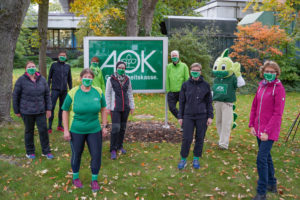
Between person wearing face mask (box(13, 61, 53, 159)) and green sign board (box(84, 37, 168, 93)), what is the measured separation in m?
1.84

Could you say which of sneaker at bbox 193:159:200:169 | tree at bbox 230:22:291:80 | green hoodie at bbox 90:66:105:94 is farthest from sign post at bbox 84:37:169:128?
tree at bbox 230:22:291:80

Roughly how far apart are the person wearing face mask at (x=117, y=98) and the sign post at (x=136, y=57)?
5.49ft

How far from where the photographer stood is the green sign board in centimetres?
777

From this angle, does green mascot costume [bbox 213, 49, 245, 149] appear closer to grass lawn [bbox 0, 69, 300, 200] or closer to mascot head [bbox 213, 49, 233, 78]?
mascot head [bbox 213, 49, 233, 78]

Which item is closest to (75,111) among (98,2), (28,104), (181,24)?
(28,104)

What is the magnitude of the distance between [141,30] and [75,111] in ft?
40.0

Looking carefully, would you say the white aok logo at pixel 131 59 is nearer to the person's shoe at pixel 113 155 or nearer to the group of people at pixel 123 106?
the group of people at pixel 123 106

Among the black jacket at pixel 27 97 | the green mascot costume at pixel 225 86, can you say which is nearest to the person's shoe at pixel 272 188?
the green mascot costume at pixel 225 86

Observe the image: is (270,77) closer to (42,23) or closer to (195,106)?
(195,106)

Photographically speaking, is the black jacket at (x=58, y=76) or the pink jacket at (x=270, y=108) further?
the black jacket at (x=58, y=76)

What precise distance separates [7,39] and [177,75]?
4719 mm

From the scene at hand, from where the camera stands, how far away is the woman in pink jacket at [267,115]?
4402mm

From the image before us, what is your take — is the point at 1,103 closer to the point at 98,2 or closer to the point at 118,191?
the point at 118,191

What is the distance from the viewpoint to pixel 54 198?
15.5ft
